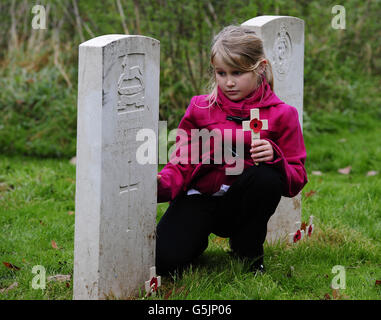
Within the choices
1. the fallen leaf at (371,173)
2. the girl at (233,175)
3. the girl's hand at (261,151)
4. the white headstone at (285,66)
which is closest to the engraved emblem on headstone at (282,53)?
the white headstone at (285,66)

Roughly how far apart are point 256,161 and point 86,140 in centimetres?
85

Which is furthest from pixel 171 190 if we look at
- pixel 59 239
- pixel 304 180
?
pixel 59 239

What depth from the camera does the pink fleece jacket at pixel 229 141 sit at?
319 cm

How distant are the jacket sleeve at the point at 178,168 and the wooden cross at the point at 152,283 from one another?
372 mm

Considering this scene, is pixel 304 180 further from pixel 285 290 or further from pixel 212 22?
pixel 212 22

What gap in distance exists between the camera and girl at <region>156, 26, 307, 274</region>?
3139mm

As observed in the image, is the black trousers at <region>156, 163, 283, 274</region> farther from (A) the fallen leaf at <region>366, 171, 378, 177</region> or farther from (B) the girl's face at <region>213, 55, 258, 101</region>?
(A) the fallen leaf at <region>366, 171, 378, 177</region>

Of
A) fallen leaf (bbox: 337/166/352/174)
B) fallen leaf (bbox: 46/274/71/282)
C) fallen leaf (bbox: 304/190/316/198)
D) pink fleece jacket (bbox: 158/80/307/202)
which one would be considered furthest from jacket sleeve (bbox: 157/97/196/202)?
fallen leaf (bbox: 337/166/352/174)

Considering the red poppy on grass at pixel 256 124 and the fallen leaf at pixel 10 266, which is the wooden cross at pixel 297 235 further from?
the fallen leaf at pixel 10 266

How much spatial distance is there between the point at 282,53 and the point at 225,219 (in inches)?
46.2

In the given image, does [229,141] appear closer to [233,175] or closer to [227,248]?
[233,175]

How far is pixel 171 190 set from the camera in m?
3.24

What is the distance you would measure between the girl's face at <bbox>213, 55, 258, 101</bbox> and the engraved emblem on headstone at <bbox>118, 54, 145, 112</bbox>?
1.57 ft

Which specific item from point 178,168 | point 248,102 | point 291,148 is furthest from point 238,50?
point 178,168
